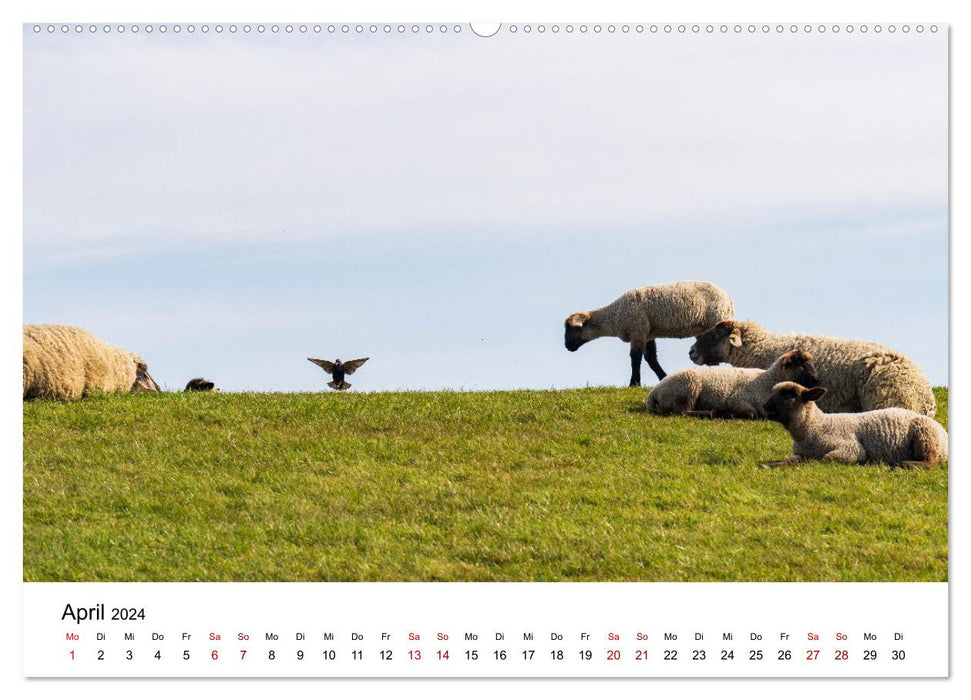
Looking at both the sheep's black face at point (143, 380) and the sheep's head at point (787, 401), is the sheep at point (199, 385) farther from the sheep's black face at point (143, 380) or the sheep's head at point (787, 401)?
the sheep's head at point (787, 401)

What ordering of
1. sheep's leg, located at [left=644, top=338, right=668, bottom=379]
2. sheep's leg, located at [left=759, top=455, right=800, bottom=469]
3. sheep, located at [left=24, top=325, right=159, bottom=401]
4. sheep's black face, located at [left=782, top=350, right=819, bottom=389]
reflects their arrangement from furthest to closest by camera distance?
sheep's leg, located at [left=644, top=338, right=668, bottom=379] → sheep, located at [left=24, top=325, right=159, bottom=401] → sheep's black face, located at [left=782, top=350, right=819, bottom=389] → sheep's leg, located at [left=759, top=455, right=800, bottom=469]

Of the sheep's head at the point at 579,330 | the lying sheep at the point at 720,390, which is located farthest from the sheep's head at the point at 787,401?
the sheep's head at the point at 579,330

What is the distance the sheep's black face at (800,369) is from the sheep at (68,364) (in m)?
10.4

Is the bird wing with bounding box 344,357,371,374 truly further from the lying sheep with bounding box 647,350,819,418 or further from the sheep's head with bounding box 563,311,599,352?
the lying sheep with bounding box 647,350,819,418

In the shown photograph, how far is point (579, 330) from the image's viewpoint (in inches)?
896

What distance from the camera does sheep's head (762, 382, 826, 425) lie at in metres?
12.6

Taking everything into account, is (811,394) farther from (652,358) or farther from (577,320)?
(577,320)

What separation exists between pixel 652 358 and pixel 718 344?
3.53 metres

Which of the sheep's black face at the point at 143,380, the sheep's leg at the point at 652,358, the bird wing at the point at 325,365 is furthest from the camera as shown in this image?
the sheep's leg at the point at 652,358

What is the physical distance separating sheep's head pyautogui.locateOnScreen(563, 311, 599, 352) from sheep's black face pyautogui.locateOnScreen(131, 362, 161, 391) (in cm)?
805

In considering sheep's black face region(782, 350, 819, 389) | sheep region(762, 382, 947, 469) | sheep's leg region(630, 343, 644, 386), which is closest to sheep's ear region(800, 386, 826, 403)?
sheep region(762, 382, 947, 469)

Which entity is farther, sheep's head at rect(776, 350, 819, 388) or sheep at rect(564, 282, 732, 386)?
sheep at rect(564, 282, 732, 386)

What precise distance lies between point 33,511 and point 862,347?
11034mm

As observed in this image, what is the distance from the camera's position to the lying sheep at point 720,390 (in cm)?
1576
